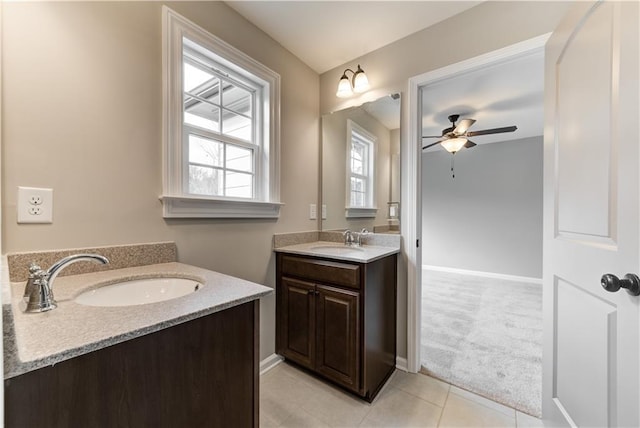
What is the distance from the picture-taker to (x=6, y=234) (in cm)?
95

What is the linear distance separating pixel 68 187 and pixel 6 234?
25cm

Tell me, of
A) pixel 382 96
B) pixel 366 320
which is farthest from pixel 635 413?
pixel 382 96

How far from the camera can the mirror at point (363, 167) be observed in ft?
6.58

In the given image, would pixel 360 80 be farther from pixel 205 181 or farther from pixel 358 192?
pixel 205 181

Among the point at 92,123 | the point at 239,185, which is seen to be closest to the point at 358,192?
the point at 239,185

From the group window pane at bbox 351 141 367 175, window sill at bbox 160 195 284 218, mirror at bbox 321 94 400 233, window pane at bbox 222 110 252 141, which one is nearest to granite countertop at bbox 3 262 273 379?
window sill at bbox 160 195 284 218

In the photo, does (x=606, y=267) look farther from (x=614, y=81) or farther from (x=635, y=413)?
(x=614, y=81)

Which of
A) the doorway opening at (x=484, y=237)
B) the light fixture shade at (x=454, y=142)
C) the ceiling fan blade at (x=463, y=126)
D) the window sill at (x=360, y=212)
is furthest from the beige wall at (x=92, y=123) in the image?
the light fixture shade at (x=454, y=142)

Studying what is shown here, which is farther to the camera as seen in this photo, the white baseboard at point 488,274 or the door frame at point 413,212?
the white baseboard at point 488,274

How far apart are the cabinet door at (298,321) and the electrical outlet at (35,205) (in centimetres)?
131

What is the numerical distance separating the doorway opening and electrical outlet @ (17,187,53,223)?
1967 millimetres

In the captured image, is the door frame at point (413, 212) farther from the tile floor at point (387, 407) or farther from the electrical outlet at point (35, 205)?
the electrical outlet at point (35, 205)

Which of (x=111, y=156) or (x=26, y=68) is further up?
(x=26, y=68)

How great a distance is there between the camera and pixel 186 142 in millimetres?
1521
